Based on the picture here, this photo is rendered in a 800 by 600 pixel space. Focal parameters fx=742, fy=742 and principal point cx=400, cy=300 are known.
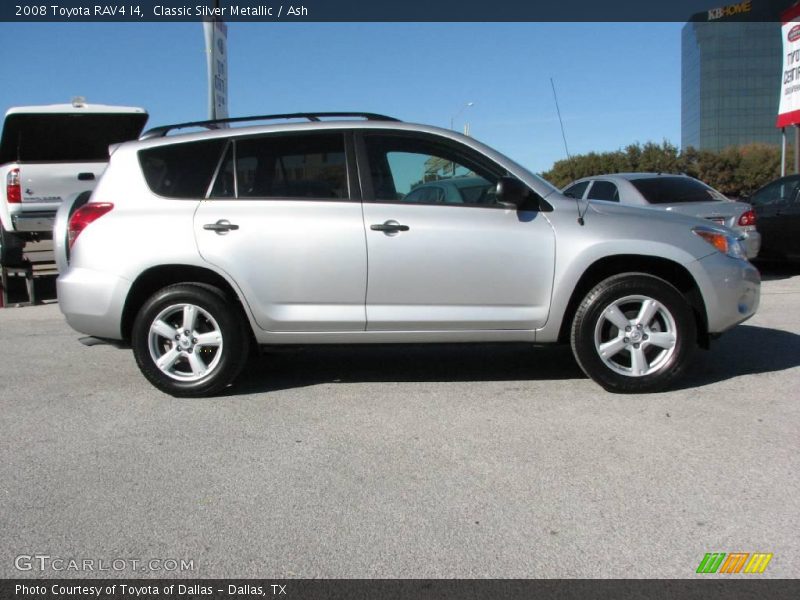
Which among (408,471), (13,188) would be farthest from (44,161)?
(408,471)

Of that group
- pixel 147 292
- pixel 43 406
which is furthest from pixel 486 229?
pixel 43 406

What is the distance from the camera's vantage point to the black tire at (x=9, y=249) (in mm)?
9812

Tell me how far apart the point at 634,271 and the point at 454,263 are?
129cm

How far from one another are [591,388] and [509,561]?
2513 millimetres

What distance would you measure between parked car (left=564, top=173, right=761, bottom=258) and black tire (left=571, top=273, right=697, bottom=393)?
4700 millimetres

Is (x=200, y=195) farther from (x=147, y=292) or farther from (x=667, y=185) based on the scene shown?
(x=667, y=185)

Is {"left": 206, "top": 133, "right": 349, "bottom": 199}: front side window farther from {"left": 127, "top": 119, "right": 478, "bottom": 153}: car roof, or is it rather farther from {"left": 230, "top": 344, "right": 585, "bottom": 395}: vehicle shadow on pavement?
{"left": 230, "top": 344, "right": 585, "bottom": 395}: vehicle shadow on pavement

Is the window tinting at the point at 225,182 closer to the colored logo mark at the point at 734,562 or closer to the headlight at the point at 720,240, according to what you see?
the headlight at the point at 720,240

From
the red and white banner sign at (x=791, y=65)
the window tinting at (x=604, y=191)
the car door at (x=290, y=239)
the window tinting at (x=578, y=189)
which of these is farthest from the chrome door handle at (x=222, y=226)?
the red and white banner sign at (x=791, y=65)

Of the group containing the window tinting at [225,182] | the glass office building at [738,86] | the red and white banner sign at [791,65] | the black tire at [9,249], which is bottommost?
the black tire at [9,249]

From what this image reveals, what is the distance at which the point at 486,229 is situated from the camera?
4.93 meters

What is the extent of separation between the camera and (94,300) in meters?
5.04

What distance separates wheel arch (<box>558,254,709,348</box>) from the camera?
16.7 ft

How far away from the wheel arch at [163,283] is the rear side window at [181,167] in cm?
51
